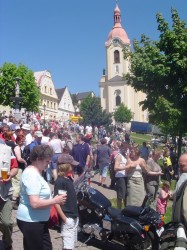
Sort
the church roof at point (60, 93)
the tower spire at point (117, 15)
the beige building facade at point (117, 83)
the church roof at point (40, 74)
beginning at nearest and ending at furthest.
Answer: the church roof at point (40, 74), the beige building facade at point (117, 83), the church roof at point (60, 93), the tower spire at point (117, 15)

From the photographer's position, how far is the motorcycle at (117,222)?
6133 mm

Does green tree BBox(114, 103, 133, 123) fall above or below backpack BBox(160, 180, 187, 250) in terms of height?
above

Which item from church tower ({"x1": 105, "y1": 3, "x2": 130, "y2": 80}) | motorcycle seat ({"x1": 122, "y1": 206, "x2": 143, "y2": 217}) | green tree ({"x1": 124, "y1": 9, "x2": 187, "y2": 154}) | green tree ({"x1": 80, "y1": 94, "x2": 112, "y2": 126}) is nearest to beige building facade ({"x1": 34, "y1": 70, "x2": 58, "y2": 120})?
green tree ({"x1": 80, "y1": 94, "x2": 112, "y2": 126})

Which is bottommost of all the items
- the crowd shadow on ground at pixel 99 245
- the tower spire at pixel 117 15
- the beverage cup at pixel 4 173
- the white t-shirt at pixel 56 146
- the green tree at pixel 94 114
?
the crowd shadow on ground at pixel 99 245

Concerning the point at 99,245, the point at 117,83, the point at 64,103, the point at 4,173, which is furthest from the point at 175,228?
the point at 64,103

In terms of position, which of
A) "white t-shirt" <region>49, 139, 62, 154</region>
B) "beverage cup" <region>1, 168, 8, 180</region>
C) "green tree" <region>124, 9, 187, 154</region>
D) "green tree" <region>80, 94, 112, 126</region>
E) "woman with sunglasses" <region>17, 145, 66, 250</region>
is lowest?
"woman with sunglasses" <region>17, 145, 66, 250</region>

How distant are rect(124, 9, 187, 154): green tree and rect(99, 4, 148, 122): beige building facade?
241ft

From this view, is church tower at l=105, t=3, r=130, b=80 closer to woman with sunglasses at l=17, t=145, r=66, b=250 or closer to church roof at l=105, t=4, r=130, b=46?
church roof at l=105, t=4, r=130, b=46

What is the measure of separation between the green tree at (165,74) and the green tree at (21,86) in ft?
126

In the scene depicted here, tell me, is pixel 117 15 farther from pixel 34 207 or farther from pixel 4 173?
pixel 34 207

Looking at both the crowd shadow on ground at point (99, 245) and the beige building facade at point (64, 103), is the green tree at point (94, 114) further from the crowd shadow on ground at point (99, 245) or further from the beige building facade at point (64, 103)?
the crowd shadow on ground at point (99, 245)

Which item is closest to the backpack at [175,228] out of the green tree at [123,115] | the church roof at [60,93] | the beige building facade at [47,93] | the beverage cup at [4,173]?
the beverage cup at [4,173]

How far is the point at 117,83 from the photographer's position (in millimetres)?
94938

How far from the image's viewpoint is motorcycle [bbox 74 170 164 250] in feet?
20.1
